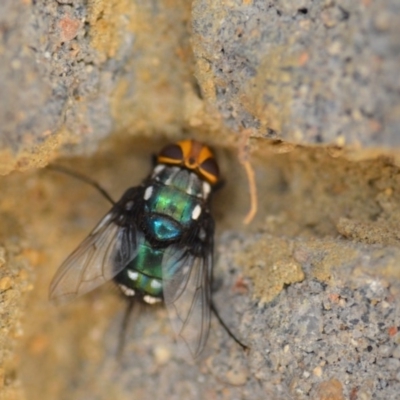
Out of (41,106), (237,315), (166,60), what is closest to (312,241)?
(237,315)

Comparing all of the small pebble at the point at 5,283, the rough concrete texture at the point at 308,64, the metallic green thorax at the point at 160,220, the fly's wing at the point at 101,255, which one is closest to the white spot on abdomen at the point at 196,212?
the metallic green thorax at the point at 160,220

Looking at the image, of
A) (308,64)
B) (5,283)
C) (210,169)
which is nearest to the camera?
(308,64)

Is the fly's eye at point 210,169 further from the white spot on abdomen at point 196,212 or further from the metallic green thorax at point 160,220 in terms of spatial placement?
the white spot on abdomen at point 196,212

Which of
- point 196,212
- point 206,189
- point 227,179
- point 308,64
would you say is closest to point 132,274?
point 196,212

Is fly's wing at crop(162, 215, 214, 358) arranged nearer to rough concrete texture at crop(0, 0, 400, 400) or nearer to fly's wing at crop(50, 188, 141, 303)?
rough concrete texture at crop(0, 0, 400, 400)

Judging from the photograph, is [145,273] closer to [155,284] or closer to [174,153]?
[155,284]

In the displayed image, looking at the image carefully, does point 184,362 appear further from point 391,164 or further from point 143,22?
point 143,22

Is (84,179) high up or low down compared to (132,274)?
up
